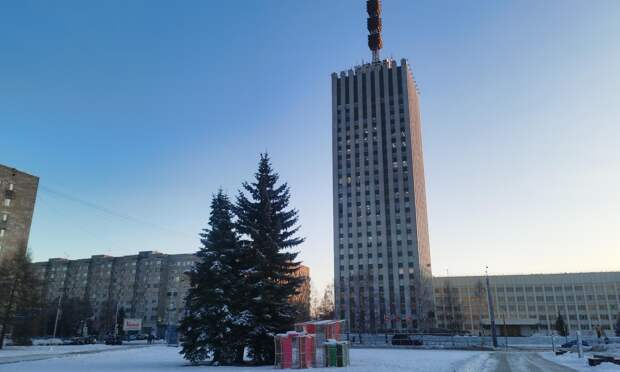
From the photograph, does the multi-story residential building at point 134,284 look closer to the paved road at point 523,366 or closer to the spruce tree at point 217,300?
the paved road at point 523,366

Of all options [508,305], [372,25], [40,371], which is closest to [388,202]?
[508,305]

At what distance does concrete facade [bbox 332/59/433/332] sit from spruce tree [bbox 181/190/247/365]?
9098 cm

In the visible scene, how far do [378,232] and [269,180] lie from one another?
10688cm

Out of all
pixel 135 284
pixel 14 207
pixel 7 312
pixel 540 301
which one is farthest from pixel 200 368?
pixel 540 301

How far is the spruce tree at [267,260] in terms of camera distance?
2888cm

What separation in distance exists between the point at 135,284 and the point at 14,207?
7443cm

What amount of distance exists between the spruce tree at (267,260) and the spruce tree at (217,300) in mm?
824

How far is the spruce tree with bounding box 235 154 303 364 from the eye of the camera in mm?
28875

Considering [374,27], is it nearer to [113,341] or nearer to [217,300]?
[113,341]

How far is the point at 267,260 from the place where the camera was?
101 ft

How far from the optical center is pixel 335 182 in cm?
14588

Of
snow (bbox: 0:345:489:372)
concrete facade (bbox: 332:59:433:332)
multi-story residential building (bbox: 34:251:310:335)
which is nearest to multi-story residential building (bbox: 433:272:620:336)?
concrete facade (bbox: 332:59:433:332)

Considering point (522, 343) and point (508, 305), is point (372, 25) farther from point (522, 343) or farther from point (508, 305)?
point (522, 343)

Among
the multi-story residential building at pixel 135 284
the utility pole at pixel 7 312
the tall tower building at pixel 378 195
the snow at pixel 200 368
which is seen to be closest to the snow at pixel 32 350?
the utility pole at pixel 7 312
